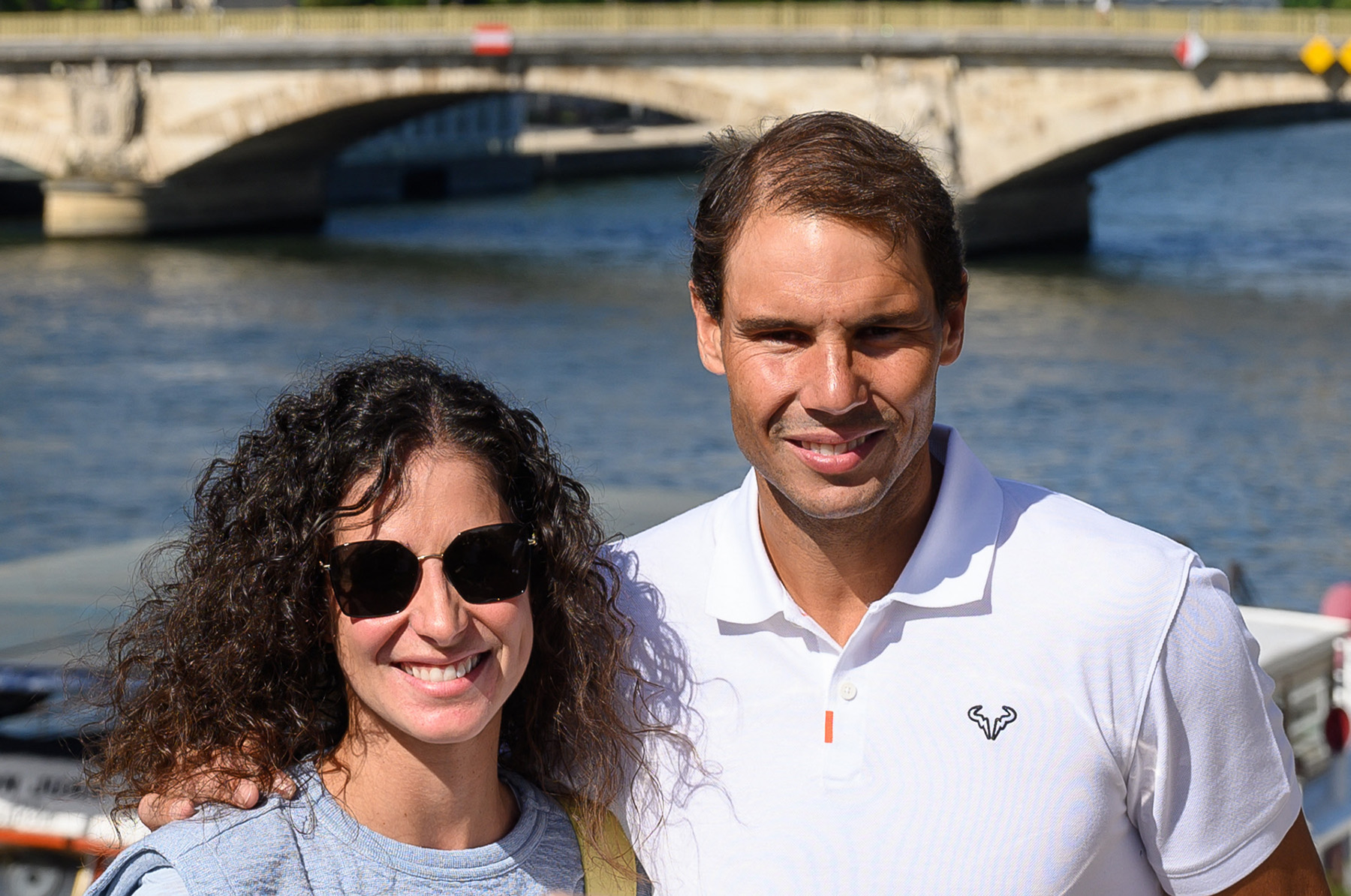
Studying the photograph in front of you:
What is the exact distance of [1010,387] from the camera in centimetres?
1866

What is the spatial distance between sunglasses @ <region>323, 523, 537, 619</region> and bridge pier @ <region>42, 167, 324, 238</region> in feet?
104

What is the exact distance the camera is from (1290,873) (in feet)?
7.94

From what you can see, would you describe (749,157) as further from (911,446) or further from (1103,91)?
(1103,91)

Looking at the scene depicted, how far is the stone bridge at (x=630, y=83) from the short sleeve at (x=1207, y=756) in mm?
24560

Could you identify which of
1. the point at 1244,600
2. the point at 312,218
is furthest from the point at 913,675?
the point at 312,218

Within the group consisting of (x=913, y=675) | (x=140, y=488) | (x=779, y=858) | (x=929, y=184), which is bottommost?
(x=140, y=488)

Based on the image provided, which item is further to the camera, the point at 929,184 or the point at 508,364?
the point at 508,364

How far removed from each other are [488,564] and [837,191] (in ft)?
2.11

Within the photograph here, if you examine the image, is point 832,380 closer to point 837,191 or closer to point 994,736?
point 837,191

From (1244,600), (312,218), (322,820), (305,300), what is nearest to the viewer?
(322,820)

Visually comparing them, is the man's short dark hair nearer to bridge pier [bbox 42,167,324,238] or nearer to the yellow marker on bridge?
the yellow marker on bridge

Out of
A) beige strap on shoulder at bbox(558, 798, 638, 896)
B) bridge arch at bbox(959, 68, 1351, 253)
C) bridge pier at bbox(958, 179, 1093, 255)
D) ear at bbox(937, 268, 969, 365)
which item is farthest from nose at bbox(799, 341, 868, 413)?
bridge pier at bbox(958, 179, 1093, 255)

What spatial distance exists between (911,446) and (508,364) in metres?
18.2

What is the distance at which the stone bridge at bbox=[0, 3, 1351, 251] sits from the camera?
89.4 feet
